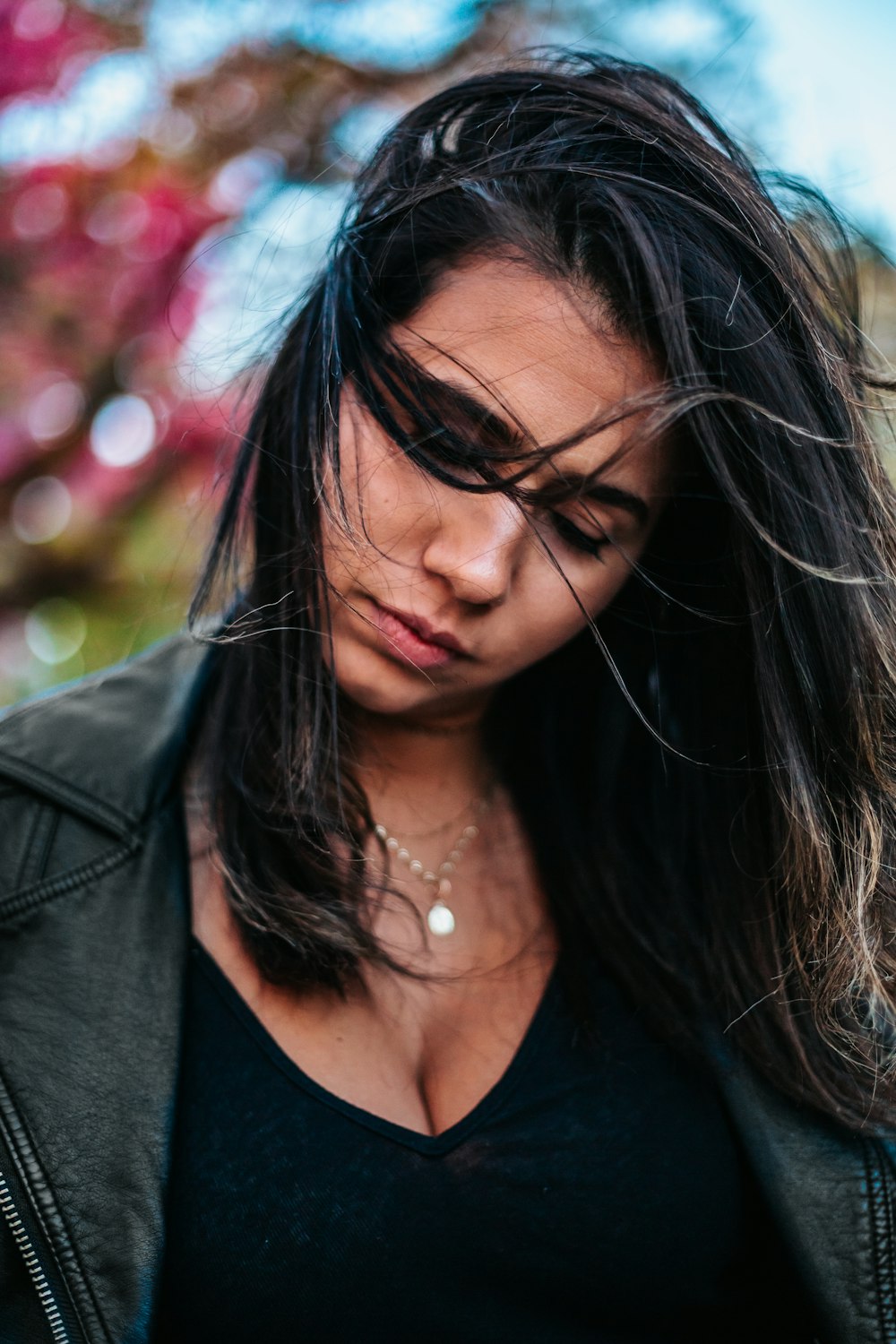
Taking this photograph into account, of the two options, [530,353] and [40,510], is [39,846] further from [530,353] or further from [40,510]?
[40,510]

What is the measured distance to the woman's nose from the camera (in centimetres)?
124

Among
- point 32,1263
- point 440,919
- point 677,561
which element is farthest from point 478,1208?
point 677,561

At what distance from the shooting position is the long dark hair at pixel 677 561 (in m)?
1.31

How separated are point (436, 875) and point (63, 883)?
577mm

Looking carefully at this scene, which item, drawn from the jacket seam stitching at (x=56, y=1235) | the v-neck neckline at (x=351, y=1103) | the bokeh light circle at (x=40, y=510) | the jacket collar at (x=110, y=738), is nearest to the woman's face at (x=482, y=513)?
the jacket collar at (x=110, y=738)

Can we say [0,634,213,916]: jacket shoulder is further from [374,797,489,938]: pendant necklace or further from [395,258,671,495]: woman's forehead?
[395,258,671,495]: woman's forehead

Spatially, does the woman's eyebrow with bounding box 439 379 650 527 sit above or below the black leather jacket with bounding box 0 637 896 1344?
above

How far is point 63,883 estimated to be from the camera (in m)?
1.30

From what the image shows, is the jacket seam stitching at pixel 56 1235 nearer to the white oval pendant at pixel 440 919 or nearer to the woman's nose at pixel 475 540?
the white oval pendant at pixel 440 919

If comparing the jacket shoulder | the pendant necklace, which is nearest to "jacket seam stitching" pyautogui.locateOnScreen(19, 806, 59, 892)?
the jacket shoulder

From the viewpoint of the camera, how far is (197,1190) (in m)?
1.21

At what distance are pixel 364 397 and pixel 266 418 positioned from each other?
26 centimetres

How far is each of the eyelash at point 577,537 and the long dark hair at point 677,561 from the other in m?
0.07

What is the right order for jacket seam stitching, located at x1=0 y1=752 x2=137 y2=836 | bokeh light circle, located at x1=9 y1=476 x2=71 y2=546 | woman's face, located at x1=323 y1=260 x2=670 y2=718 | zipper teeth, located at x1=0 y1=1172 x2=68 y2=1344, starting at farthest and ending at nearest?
bokeh light circle, located at x1=9 y1=476 x2=71 y2=546
jacket seam stitching, located at x1=0 y1=752 x2=137 y2=836
woman's face, located at x1=323 y1=260 x2=670 y2=718
zipper teeth, located at x1=0 y1=1172 x2=68 y2=1344
